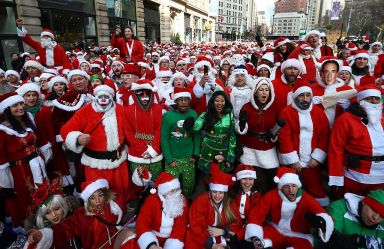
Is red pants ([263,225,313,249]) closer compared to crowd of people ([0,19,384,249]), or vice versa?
crowd of people ([0,19,384,249])

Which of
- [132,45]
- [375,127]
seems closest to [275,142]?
[375,127]

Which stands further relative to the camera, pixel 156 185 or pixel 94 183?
pixel 156 185

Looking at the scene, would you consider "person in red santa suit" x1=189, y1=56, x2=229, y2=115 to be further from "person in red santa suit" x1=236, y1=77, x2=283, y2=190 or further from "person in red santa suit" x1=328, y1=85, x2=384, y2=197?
"person in red santa suit" x1=328, y1=85, x2=384, y2=197

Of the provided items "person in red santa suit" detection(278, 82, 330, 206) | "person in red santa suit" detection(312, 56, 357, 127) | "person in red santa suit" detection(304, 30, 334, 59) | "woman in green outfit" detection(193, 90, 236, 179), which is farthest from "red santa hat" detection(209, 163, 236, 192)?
"person in red santa suit" detection(304, 30, 334, 59)

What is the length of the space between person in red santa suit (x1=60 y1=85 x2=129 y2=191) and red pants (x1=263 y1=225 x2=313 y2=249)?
2.03 metres

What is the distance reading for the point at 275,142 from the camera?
3.59 m

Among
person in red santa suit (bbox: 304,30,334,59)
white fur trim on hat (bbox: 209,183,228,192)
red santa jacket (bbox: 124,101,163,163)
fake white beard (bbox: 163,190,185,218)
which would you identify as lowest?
fake white beard (bbox: 163,190,185,218)

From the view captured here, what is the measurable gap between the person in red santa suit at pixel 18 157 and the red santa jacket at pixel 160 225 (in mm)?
1530

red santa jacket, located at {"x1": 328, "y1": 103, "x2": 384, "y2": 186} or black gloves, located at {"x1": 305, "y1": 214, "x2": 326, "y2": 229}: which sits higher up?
red santa jacket, located at {"x1": 328, "y1": 103, "x2": 384, "y2": 186}

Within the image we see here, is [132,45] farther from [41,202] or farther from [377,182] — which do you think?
[377,182]

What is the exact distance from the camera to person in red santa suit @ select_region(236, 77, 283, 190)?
341 cm

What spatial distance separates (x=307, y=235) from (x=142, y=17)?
2346 centimetres

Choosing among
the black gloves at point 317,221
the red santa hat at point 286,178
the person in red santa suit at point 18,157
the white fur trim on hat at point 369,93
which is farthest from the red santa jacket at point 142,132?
the white fur trim on hat at point 369,93

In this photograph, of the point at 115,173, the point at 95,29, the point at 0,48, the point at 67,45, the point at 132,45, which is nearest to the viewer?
the point at 115,173
